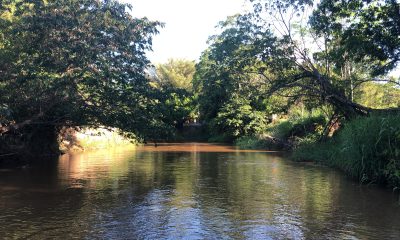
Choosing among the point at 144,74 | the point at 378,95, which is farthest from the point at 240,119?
the point at 144,74

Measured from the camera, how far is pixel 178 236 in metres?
7.36

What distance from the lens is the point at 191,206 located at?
995 cm

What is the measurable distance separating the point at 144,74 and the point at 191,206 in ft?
30.5

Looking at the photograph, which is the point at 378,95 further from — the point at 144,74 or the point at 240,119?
the point at 144,74

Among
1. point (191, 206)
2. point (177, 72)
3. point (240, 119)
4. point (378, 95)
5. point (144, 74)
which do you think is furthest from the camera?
point (177, 72)

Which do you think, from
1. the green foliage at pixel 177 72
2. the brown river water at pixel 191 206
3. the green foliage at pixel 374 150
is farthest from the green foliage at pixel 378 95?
the green foliage at pixel 177 72

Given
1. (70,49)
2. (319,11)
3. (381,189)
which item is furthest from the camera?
(319,11)

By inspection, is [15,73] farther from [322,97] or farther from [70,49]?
[322,97]

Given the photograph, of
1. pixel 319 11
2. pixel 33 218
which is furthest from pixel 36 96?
pixel 319 11

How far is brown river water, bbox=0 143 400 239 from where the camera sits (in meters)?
7.64

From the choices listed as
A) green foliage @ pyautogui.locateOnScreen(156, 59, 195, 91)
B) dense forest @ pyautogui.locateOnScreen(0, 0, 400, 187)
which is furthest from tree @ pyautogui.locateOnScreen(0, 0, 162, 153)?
green foliage @ pyautogui.locateOnScreen(156, 59, 195, 91)

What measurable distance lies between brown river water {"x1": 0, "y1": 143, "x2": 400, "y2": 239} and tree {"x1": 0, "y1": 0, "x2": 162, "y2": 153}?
106 inches

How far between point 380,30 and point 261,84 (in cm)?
721

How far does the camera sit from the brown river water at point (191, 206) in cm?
764
